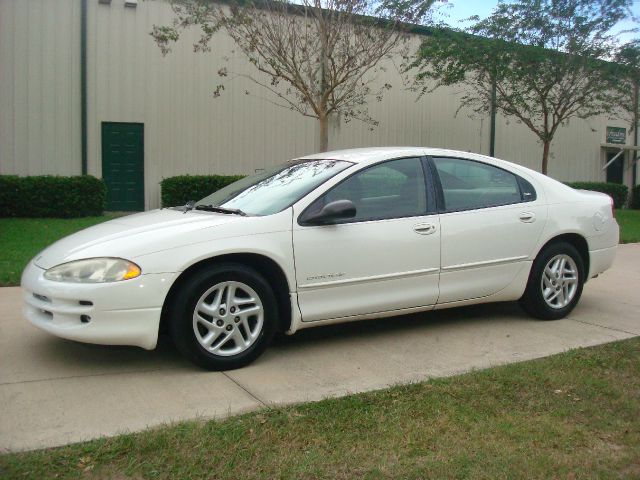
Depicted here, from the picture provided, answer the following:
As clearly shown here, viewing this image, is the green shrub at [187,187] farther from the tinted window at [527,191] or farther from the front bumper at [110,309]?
the front bumper at [110,309]

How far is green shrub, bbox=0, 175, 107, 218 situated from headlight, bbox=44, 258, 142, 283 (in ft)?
32.2

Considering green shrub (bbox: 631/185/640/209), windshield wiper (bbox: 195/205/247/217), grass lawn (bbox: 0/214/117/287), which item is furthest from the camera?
green shrub (bbox: 631/185/640/209)

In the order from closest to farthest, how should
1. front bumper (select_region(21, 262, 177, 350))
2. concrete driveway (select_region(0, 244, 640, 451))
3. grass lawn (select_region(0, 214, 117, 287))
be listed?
concrete driveway (select_region(0, 244, 640, 451)) → front bumper (select_region(21, 262, 177, 350)) → grass lawn (select_region(0, 214, 117, 287))

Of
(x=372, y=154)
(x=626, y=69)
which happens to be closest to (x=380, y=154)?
(x=372, y=154)

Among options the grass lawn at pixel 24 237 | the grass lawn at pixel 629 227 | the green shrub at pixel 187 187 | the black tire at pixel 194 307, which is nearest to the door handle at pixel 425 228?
the black tire at pixel 194 307

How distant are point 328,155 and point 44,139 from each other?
11.1m

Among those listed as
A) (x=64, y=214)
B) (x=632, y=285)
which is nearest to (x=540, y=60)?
(x=632, y=285)

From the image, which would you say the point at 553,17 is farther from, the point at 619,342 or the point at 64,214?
the point at 619,342

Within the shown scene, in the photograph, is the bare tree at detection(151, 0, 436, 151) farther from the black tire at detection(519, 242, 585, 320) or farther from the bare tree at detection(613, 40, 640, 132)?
the black tire at detection(519, 242, 585, 320)

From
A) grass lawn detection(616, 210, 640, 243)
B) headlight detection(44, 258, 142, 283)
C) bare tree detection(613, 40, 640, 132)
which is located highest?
bare tree detection(613, 40, 640, 132)

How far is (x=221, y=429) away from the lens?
3.54m

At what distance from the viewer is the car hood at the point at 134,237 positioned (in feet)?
14.3

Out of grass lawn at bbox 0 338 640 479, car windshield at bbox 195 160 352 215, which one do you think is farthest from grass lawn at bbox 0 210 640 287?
grass lawn at bbox 0 338 640 479

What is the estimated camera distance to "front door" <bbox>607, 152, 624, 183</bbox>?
24469mm
